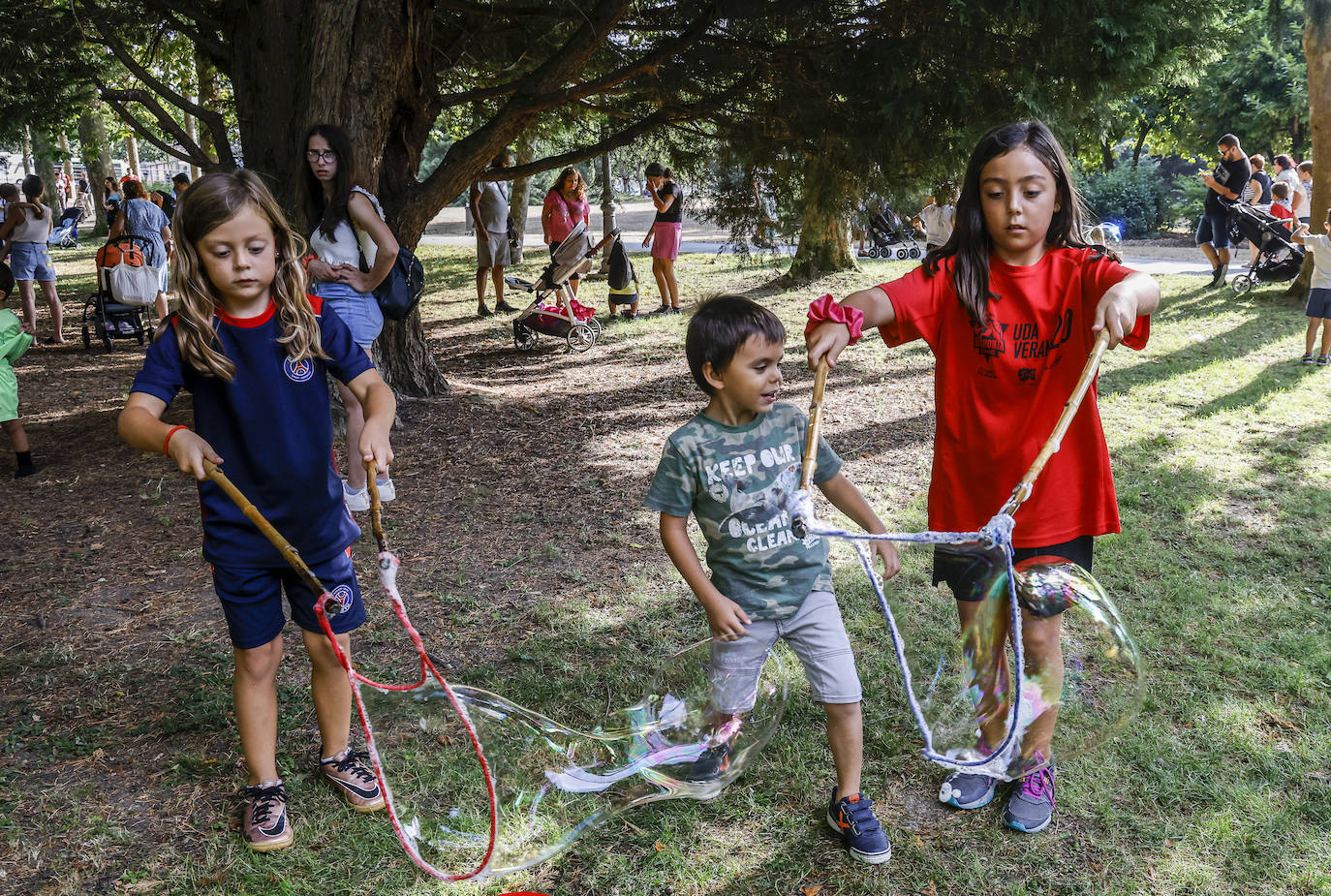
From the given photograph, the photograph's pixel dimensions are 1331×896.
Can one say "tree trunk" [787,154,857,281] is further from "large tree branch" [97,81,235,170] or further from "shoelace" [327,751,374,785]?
"shoelace" [327,751,374,785]

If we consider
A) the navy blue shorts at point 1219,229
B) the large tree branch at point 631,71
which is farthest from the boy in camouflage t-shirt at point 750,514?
the navy blue shorts at point 1219,229

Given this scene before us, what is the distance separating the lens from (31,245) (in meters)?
11.1

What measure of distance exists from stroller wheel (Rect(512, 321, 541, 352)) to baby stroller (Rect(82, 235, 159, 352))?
3753 mm

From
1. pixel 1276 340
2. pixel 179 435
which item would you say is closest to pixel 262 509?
pixel 179 435

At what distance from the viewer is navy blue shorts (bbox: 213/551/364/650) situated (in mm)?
2713

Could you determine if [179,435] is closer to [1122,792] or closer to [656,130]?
[1122,792]

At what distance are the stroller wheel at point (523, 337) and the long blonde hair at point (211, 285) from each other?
746 cm

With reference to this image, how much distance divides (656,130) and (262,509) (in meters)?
5.05

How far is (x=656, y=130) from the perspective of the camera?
23.0 ft

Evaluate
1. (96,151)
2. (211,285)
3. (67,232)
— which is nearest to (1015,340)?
(211,285)

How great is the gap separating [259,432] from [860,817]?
1921 millimetres

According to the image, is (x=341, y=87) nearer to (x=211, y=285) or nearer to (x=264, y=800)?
(x=211, y=285)

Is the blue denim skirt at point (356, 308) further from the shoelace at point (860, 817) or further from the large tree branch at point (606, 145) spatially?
the shoelace at point (860, 817)

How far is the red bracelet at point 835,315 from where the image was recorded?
252 cm
